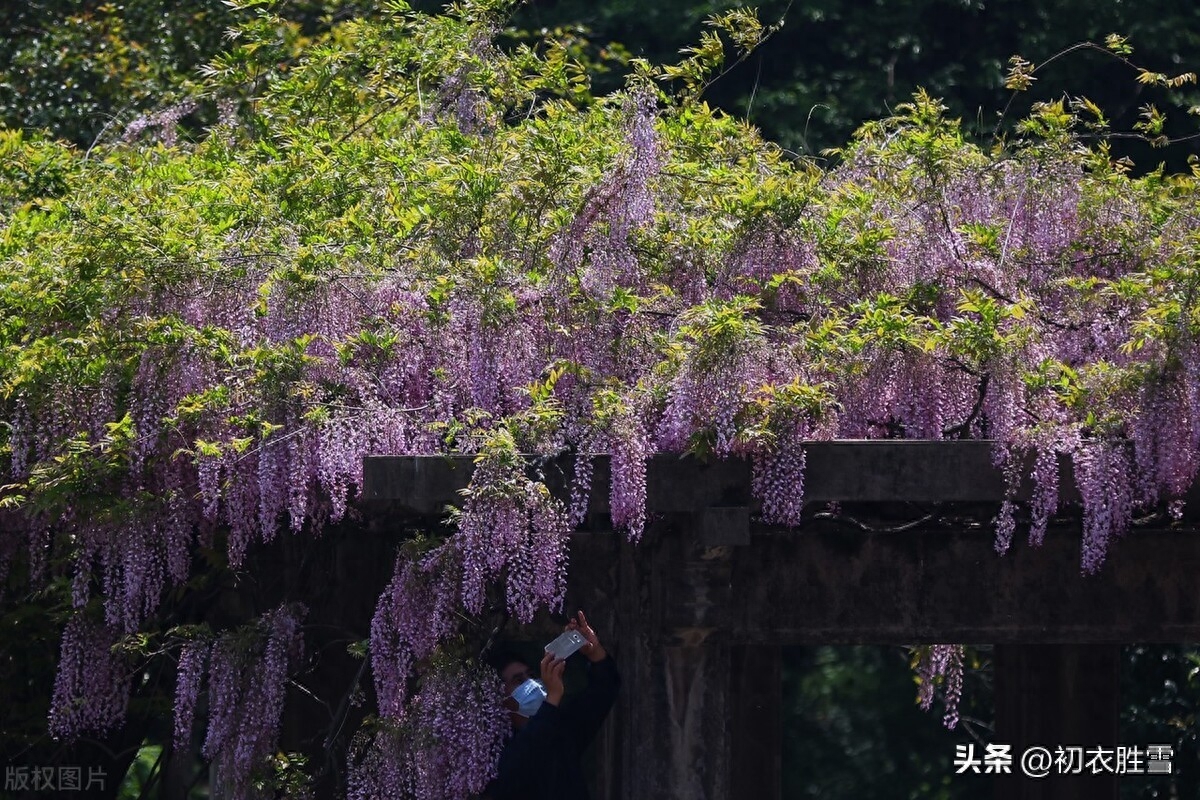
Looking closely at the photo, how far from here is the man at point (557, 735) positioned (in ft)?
19.6

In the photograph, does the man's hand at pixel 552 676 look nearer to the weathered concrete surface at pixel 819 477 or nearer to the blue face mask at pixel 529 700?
the blue face mask at pixel 529 700

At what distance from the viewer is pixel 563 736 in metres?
6.14

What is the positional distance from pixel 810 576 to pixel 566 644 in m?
0.87

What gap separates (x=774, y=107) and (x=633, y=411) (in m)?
9.14

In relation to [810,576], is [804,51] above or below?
above

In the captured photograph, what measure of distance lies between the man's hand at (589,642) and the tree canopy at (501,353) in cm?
10

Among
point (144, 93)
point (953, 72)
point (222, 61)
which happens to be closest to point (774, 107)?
point (953, 72)

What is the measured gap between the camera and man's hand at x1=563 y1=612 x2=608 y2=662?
234 inches

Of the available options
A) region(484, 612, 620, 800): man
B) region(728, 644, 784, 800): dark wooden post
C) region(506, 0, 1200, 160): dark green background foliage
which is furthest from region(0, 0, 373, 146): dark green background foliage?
region(484, 612, 620, 800): man

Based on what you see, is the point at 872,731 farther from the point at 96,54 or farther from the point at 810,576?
the point at 810,576

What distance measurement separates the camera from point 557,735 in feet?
20.1

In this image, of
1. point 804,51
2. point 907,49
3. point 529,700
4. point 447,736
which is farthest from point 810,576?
point 804,51

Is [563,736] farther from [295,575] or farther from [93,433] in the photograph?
[93,433]

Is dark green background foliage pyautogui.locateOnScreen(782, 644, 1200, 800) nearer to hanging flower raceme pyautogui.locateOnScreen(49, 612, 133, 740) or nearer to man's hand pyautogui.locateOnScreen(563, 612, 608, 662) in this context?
hanging flower raceme pyautogui.locateOnScreen(49, 612, 133, 740)
